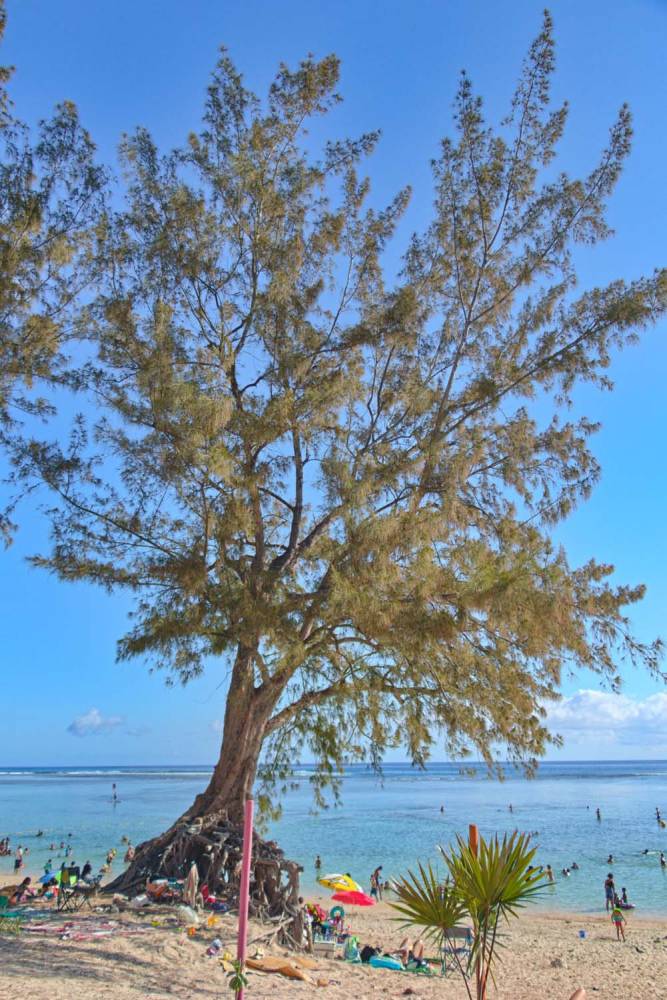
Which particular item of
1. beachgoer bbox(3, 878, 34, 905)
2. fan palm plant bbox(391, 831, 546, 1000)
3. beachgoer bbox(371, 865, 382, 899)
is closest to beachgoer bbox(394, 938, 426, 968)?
beachgoer bbox(3, 878, 34, 905)

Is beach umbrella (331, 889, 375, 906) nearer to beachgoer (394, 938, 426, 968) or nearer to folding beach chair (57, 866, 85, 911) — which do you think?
beachgoer (394, 938, 426, 968)

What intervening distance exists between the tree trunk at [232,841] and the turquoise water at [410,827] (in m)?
1.60

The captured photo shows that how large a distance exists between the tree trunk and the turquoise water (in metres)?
1.60

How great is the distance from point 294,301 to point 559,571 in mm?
5000

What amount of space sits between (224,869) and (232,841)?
1.16 ft

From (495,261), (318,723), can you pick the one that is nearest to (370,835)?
(318,723)

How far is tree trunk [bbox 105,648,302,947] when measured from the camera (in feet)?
31.7

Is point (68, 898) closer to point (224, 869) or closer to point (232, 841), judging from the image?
point (224, 869)

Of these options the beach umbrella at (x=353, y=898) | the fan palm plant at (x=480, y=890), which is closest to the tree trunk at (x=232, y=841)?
the beach umbrella at (x=353, y=898)

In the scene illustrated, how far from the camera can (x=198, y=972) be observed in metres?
7.30

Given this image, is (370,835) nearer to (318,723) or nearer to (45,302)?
(318,723)

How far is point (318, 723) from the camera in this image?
11.7 metres

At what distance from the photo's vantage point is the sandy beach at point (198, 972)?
655 centimetres

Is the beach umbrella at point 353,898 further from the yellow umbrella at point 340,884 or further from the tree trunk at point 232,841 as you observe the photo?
the tree trunk at point 232,841
